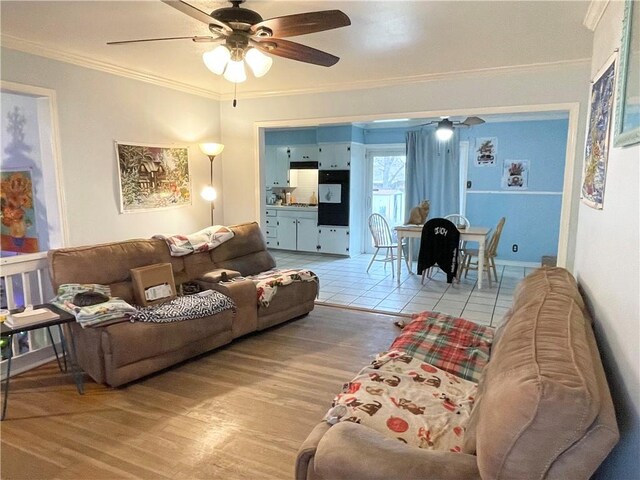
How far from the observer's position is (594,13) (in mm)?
2359

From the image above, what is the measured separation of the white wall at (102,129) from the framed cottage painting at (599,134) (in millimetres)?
3657

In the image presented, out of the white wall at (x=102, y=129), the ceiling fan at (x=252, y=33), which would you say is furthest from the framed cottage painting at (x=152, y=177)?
the ceiling fan at (x=252, y=33)

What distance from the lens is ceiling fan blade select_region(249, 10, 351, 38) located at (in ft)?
6.25

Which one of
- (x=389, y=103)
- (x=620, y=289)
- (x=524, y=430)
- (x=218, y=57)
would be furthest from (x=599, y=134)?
(x=389, y=103)

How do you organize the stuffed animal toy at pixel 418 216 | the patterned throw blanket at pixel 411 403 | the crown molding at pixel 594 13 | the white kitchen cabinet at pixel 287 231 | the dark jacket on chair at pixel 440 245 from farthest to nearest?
the white kitchen cabinet at pixel 287 231, the stuffed animal toy at pixel 418 216, the dark jacket on chair at pixel 440 245, the crown molding at pixel 594 13, the patterned throw blanket at pixel 411 403

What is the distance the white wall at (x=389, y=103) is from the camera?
3.56m

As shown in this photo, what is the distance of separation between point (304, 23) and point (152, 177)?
2708 millimetres

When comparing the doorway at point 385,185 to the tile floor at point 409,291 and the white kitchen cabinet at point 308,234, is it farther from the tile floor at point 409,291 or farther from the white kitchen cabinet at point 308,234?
the tile floor at point 409,291

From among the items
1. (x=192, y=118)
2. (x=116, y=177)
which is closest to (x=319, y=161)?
(x=192, y=118)

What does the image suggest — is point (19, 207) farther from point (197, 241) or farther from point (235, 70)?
point (235, 70)

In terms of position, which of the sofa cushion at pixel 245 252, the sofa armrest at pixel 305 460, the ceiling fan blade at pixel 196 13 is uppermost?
the ceiling fan blade at pixel 196 13

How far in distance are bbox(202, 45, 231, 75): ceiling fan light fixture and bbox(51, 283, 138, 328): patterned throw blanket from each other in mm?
1653

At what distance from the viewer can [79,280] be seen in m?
3.05

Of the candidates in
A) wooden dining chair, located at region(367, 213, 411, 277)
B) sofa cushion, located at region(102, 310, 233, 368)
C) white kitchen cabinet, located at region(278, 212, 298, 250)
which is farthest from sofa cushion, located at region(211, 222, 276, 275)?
white kitchen cabinet, located at region(278, 212, 298, 250)
